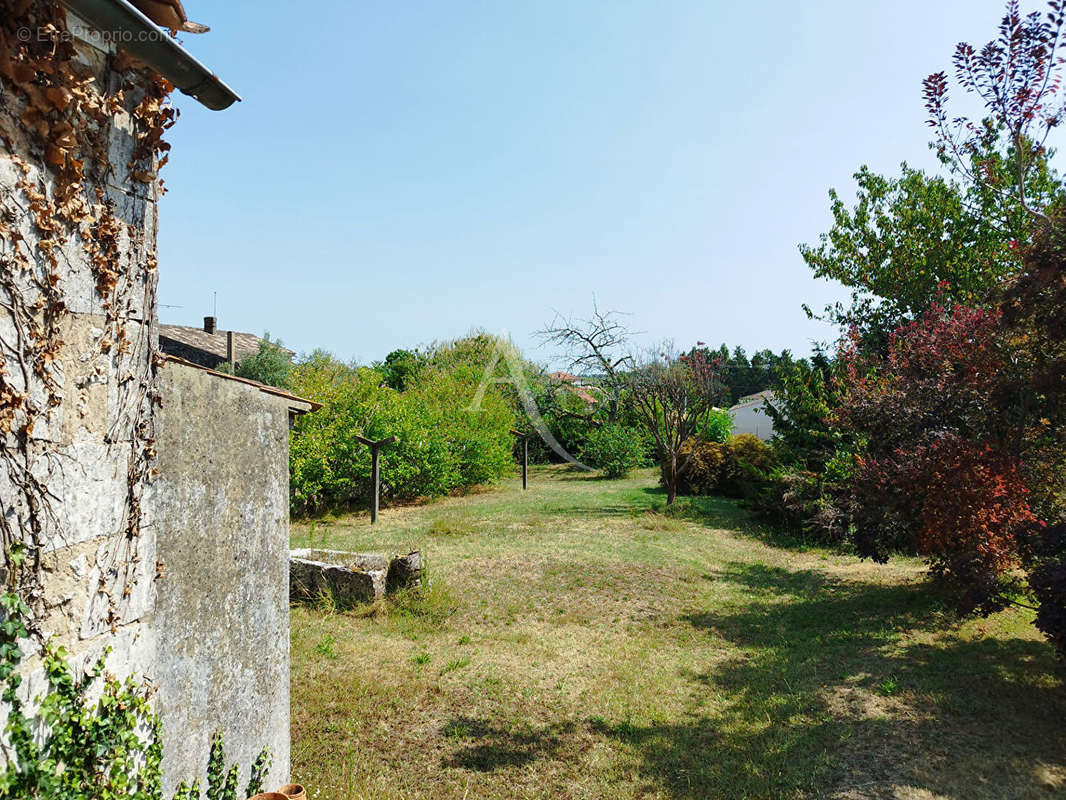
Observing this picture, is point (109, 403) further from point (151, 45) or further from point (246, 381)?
point (151, 45)

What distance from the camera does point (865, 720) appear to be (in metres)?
4.89

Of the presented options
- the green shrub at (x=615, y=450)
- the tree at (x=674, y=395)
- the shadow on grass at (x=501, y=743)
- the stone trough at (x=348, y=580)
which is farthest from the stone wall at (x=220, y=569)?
the green shrub at (x=615, y=450)

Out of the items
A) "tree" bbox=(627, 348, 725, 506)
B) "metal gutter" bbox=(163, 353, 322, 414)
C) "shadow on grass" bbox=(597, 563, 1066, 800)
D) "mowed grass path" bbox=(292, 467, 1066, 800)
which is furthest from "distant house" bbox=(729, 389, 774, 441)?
"metal gutter" bbox=(163, 353, 322, 414)

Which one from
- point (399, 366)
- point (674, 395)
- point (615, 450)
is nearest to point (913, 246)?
point (674, 395)

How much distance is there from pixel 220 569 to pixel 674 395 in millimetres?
13463

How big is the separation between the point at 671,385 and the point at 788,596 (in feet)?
25.8

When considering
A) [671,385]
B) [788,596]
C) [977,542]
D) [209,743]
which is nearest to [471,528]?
[788,596]

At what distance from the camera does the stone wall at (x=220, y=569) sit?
292 cm

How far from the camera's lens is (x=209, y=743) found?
319cm

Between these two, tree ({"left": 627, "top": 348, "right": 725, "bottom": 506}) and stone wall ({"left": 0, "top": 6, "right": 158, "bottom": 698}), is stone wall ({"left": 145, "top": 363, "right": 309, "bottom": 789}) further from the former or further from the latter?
tree ({"left": 627, "top": 348, "right": 725, "bottom": 506})

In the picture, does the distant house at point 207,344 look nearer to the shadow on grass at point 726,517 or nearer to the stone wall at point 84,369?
the shadow on grass at point 726,517

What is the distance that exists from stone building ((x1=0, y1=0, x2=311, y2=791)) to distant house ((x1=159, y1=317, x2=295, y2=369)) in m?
22.8

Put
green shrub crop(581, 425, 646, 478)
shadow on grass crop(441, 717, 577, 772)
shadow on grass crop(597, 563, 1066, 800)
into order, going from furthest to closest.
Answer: green shrub crop(581, 425, 646, 478) < shadow on grass crop(441, 717, 577, 772) < shadow on grass crop(597, 563, 1066, 800)

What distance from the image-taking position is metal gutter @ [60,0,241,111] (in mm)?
2275
